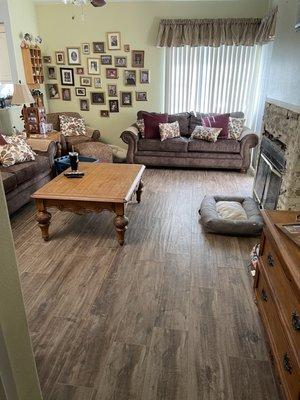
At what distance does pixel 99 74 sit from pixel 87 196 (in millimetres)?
3826

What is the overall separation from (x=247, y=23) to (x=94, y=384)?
547 cm

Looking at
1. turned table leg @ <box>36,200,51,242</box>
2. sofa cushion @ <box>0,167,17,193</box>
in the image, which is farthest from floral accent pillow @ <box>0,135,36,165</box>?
turned table leg @ <box>36,200,51,242</box>

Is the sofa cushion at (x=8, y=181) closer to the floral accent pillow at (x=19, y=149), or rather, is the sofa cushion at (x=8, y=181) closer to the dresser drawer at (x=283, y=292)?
the floral accent pillow at (x=19, y=149)

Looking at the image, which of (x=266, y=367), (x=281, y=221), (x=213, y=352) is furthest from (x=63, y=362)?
(x=281, y=221)

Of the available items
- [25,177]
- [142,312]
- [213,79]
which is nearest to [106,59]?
[213,79]

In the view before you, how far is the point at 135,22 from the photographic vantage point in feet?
17.0

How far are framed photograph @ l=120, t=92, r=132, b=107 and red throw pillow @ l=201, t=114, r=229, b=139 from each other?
1.52 m

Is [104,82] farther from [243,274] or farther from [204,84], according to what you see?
[243,274]

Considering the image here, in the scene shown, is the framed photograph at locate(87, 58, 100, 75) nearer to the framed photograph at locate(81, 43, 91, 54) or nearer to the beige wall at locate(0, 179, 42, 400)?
the framed photograph at locate(81, 43, 91, 54)

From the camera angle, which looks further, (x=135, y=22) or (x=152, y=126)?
(x=135, y=22)

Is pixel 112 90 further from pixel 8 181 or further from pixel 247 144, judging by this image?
pixel 8 181

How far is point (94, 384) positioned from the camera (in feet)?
5.05

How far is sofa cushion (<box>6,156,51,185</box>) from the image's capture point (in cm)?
327

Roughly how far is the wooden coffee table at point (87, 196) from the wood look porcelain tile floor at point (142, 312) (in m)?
0.29
